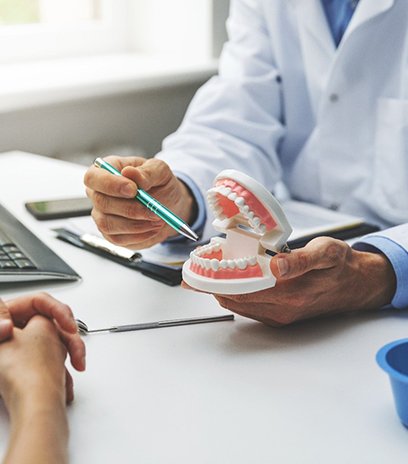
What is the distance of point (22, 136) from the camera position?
2.01 m

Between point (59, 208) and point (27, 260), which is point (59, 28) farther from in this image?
point (27, 260)

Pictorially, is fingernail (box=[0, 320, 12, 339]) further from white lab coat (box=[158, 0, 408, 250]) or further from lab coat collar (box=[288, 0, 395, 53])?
lab coat collar (box=[288, 0, 395, 53])

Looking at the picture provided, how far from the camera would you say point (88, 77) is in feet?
6.79

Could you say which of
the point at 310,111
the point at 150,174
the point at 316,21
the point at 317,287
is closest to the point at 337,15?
the point at 316,21

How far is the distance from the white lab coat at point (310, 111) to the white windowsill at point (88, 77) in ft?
1.69

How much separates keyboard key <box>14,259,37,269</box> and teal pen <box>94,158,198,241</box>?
16 centimetres

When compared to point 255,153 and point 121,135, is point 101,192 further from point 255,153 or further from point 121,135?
point 121,135

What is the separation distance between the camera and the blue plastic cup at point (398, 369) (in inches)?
27.6

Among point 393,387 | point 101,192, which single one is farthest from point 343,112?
point 393,387

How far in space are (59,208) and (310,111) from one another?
0.52 meters

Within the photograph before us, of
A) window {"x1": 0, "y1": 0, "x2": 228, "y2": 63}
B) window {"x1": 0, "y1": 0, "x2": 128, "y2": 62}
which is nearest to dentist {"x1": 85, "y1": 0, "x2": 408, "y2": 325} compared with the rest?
window {"x1": 0, "y1": 0, "x2": 228, "y2": 63}

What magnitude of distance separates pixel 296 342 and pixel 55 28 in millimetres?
1624

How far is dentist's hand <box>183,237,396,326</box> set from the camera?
0.89 metres

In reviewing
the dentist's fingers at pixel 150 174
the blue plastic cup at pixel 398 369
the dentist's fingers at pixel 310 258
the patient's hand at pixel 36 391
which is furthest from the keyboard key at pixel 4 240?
the blue plastic cup at pixel 398 369
